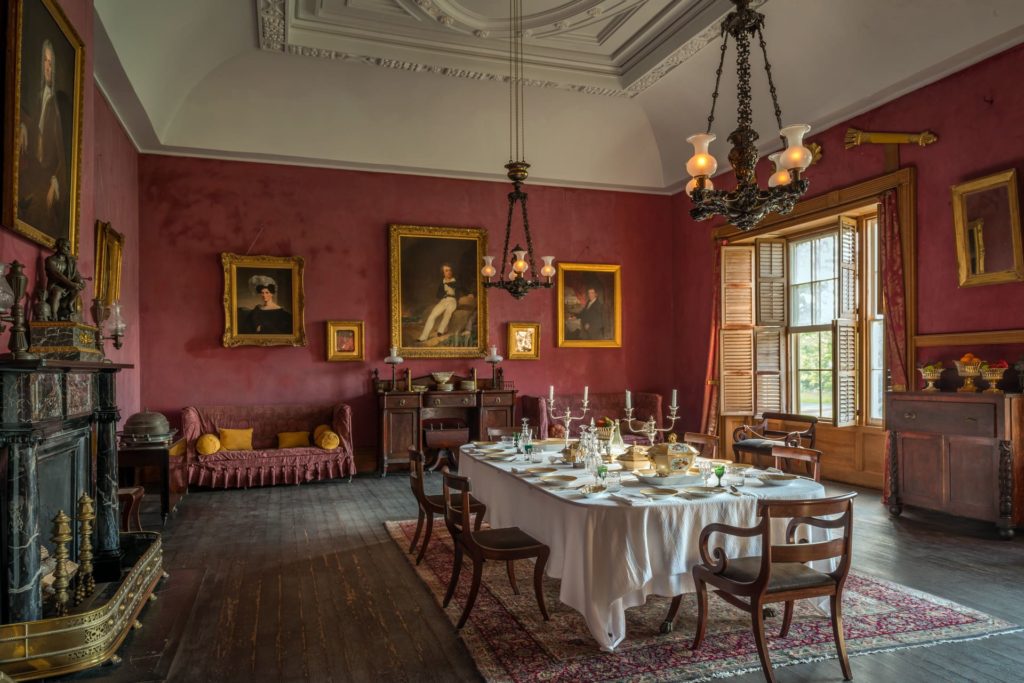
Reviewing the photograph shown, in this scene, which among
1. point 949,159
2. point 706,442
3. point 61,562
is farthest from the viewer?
point 949,159

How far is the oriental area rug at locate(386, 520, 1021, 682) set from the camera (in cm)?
332

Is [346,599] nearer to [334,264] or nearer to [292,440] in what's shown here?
[292,440]

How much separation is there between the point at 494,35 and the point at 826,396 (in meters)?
6.29

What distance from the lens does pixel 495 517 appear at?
4922 millimetres

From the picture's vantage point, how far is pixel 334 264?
9641 mm

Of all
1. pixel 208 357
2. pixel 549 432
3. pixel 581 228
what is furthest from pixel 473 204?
pixel 208 357

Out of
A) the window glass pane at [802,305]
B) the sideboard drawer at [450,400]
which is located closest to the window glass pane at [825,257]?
the window glass pane at [802,305]

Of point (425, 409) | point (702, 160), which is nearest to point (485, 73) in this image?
point (425, 409)

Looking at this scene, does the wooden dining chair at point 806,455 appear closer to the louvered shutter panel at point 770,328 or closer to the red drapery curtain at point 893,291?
the red drapery curtain at point 893,291

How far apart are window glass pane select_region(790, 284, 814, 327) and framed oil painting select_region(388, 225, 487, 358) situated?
443 centimetres

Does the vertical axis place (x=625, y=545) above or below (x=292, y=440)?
above

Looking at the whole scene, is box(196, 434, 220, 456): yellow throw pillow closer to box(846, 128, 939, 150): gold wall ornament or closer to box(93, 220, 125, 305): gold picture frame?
box(93, 220, 125, 305): gold picture frame

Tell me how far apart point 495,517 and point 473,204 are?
6381 mm

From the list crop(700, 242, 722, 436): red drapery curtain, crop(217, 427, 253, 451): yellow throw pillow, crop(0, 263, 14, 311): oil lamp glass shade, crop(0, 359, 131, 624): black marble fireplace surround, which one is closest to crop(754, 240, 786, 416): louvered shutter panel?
crop(700, 242, 722, 436): red drapery curtain
